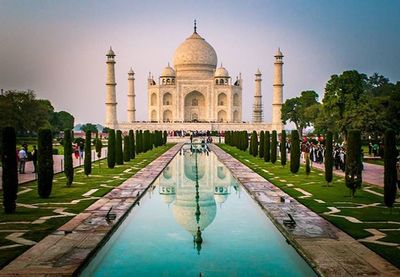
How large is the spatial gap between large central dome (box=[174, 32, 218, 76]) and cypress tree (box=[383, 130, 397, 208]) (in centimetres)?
3855

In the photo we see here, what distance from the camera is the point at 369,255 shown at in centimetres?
455

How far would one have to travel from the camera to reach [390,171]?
720 centimetres

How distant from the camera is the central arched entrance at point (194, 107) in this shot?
4584 centimetres

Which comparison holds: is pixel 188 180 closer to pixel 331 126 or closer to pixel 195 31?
pixel 331 126

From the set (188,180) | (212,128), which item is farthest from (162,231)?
(212,128)

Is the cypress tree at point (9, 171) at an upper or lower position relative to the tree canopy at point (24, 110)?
lower

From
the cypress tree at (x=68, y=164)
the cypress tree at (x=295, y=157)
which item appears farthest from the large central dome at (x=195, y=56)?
the cypress tree at (x=68, y=164)

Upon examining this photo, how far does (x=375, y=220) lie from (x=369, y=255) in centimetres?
179

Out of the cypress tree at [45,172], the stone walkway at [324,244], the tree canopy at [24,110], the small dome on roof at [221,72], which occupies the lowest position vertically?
the stone walkway at [324,244]

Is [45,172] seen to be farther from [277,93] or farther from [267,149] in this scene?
[277,93]

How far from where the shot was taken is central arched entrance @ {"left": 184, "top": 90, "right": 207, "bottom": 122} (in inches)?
1805

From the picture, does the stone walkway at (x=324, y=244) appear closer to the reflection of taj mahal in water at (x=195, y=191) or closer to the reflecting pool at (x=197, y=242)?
the reflecting pool at (x=197, y=242)

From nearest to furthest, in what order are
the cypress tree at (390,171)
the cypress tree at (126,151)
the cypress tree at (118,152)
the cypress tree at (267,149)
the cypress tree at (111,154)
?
the cypress tree at (390,171)
the cypress tree at (111,154)
the cypress tree at (118,152)
the cypress tree at (267,149)
the cypress tree at (126,151)

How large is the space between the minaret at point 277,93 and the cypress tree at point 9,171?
33226 mm
